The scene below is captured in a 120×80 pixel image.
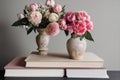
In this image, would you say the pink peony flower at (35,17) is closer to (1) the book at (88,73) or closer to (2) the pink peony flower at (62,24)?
(2) the pink peony flower at (62,24)

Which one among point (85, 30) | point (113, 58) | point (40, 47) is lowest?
point (113, 58)

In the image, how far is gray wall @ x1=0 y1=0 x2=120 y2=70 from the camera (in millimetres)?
1344

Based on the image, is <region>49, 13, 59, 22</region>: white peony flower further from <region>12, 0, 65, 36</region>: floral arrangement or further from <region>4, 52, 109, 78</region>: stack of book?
<region>4, 52, 109, 78</region>: stack of book

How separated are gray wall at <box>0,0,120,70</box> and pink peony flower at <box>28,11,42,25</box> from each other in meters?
0.37

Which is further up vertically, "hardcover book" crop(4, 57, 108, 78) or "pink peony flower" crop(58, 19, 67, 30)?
"pink peony flower" crop(58, 19, 67, 30)

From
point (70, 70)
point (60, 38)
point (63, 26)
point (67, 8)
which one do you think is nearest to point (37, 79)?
point (70, 70)


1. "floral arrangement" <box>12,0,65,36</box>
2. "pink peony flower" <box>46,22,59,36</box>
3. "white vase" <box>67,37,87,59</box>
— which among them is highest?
"floral arrangement" <box>12,0,65,36</box>

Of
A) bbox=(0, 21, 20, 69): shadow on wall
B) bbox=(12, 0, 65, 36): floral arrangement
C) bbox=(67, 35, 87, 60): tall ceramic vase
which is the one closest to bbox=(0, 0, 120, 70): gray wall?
bbox=(0, 21, 20, 69): shadow on wall

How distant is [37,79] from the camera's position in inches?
36.7

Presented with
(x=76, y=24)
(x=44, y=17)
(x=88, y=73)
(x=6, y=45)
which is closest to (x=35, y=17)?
(x=44, y=17)

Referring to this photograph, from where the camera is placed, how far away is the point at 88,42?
53.7 inches

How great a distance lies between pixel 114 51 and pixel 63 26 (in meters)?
0.56

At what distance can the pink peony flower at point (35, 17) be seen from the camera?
989 mm

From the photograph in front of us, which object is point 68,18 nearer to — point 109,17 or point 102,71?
point 102,71
